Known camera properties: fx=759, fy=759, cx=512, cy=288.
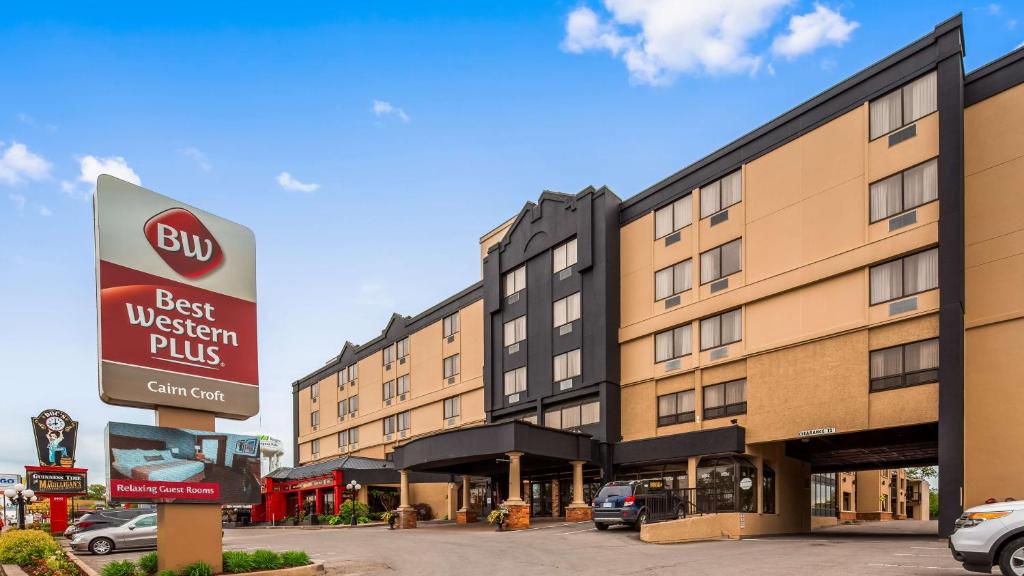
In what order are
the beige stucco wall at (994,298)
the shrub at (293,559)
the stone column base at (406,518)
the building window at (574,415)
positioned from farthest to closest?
the building window at (574,415) → the stone column base at (406,518) → the beige stucco wall at (994,298) → the shrub at (293,559)

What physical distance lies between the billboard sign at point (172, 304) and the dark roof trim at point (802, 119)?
72.1 ft

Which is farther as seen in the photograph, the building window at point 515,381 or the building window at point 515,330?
the building window at point 515,330

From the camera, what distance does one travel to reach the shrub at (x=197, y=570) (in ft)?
49.2

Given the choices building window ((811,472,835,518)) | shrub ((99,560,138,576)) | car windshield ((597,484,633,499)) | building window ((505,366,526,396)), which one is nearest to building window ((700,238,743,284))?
car windshield ((597,484,633,499))

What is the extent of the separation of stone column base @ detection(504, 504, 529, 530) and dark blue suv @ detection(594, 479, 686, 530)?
3.72m

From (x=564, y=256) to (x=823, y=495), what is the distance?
2444 centimetres

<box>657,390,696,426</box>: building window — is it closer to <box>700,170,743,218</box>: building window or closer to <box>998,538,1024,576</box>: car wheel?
<box>700,170,743,218</box>: building window

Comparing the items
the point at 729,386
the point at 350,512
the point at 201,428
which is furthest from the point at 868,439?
the point at 350,512

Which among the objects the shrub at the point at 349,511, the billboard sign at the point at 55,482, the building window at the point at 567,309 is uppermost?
the building window at the point at 567,309

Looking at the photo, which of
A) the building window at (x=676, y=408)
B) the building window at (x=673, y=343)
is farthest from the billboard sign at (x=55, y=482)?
the building window at (x=673, y=343)

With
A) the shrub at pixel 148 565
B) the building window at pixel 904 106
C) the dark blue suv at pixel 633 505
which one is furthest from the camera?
the dark blue suv at pixel 633 505

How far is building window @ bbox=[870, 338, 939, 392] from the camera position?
24.9 meters

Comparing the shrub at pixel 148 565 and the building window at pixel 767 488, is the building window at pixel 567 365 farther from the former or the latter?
the shrub at pixel 148 565

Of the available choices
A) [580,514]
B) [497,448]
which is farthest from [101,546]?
[580,514]
